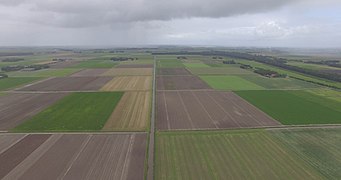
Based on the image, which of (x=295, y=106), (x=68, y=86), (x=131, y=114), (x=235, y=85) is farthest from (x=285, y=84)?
(x=68, y=86)

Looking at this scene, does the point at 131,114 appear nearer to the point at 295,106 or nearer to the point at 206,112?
the point at 206,112

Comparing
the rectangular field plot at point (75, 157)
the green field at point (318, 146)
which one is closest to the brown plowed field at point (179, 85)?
the green field at point (318, 146)

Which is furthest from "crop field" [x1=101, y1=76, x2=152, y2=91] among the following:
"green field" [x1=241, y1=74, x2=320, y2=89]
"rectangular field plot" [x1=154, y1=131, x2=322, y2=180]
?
"green field" [x1=241, y1=74, x2=320, y2=89]

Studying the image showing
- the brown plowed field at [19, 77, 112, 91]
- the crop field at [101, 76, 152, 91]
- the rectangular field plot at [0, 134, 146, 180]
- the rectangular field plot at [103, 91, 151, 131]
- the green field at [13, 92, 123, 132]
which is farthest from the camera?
the crop field at [101, 76, 152, 91]

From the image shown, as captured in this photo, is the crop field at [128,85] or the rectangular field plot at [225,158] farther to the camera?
the crop field at [128,85]

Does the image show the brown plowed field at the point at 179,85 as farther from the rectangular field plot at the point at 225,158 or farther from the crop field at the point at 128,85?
the rectangular field plot at the point at 225,158

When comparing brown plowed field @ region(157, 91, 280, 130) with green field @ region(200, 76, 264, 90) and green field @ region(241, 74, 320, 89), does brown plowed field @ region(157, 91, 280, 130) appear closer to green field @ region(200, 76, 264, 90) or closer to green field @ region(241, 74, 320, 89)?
green field @ region(200, 76, 264, 90)

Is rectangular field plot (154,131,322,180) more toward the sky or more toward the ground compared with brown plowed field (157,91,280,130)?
more toward the ground
